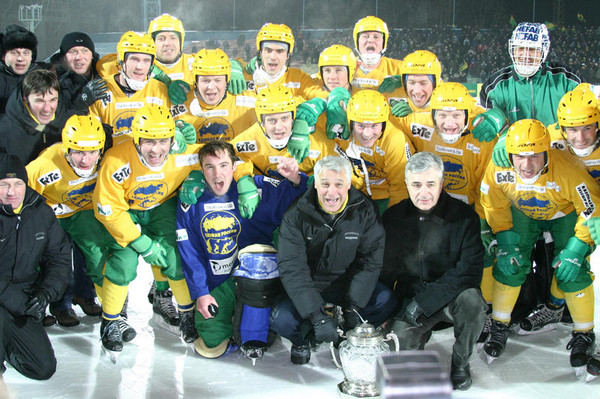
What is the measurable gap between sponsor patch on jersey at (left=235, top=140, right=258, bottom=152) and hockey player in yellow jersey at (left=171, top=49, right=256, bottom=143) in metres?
0.31

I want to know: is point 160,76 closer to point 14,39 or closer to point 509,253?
point 14,39

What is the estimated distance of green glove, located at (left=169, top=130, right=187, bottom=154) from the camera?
12.3ft

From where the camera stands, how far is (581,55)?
1234cm

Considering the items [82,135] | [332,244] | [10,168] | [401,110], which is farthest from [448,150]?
[10,168]

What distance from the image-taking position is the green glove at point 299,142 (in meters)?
3.88

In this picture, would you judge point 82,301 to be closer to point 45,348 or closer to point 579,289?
point 45,348

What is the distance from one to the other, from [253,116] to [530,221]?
6.32 ft

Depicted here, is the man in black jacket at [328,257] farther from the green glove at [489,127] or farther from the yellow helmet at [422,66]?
the yellow helmet at [422,66]

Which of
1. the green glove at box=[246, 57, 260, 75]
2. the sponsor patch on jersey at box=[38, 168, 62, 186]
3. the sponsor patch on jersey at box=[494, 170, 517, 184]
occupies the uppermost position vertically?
the green glove at box=[246, 57, 260, 75]

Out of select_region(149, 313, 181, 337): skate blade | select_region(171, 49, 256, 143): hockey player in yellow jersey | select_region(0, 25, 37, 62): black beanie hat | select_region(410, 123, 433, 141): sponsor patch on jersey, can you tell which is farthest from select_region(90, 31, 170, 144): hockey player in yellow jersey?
select_region(410, 123, 433, 141): sponsor patch on jersey

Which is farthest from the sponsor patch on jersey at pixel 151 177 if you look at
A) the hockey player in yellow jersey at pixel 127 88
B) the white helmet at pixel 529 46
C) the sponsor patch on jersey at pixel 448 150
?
the white helmet at pixel 529 46

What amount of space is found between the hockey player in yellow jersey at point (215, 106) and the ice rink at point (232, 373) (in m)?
1.39

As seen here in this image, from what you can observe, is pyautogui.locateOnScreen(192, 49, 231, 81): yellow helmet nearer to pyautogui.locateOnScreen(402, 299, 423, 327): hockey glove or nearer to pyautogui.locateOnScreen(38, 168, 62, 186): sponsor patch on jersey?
pyautogui.locateOnScreen(38, 168, 62, 186): sponsor patch on jersey

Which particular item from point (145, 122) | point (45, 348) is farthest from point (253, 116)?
point (45, 348)
